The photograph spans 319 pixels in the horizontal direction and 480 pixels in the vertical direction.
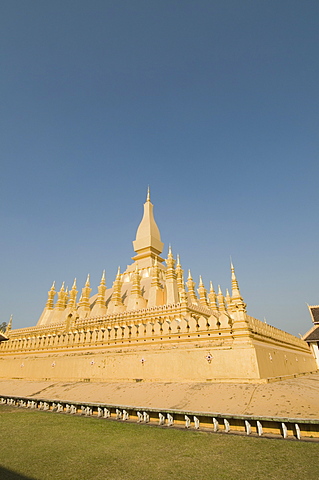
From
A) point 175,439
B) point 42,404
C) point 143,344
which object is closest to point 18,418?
point 42,404

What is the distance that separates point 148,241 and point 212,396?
25.9 m

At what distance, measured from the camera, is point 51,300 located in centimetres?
3128

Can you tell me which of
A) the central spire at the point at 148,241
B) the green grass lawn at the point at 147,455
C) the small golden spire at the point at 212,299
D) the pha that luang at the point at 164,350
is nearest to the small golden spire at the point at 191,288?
the small golden spire at the point at 212,299

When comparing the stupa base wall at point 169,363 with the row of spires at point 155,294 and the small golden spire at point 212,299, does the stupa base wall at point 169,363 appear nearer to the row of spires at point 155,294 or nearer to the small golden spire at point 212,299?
the row of spires at point 155,294

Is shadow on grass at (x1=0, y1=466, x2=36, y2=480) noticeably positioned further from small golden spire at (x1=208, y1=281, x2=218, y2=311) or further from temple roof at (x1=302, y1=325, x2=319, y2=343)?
temple roof at (x1=302, y1=325, x2=319, y2=343)

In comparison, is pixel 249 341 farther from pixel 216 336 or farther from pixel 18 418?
pixel 18 418

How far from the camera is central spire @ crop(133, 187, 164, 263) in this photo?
32522 mm

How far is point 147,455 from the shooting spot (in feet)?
16.0

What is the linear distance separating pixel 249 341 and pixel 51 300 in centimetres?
2736

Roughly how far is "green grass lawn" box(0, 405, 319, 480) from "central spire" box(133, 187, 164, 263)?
1014 inches

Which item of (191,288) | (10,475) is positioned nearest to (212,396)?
(10,475)

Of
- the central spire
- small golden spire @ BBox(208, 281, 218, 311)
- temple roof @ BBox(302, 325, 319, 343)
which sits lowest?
temple roof @ BBox(302, 325, 319, 343)

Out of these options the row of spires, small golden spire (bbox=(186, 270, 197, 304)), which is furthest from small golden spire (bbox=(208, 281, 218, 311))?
small golden spire (bbox=(186, 270, 197, 304))

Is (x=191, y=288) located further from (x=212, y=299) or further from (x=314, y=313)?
(x=314, y=313)
